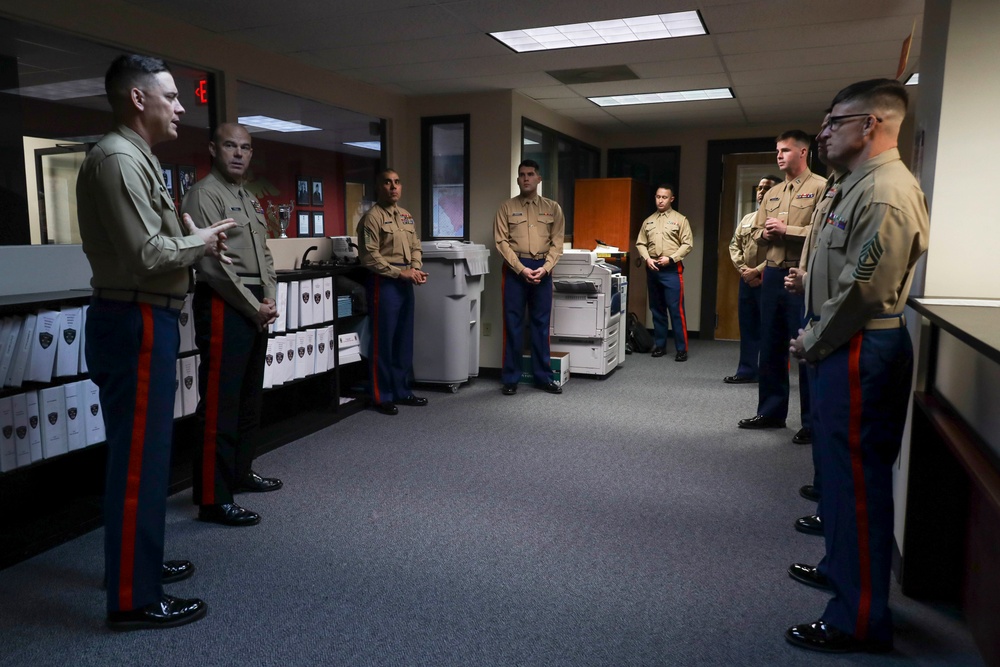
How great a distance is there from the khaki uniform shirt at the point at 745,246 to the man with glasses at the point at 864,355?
2.50m

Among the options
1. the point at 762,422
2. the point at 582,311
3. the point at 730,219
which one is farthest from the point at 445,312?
the point at 730,219

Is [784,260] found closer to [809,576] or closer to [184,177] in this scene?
[809,576]

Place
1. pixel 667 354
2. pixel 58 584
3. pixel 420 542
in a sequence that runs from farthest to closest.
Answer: pixel 667 354
pixel 420 542
pixel 58 584

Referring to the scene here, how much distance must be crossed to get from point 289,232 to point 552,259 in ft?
5.65

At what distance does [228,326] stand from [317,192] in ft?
8.68

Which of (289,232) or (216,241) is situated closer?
(216,241)

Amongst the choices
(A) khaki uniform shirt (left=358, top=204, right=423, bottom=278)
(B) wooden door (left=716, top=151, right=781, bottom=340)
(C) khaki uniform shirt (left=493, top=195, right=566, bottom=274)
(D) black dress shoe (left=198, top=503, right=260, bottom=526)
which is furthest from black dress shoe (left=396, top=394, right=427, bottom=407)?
(B) wooden door (left=716, top=151, right=781, bottom=340)

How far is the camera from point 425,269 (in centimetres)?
464

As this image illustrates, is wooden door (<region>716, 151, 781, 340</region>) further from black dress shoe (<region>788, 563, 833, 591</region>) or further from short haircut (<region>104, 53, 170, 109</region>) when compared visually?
short haircut (<region>104, 53, 170, 109</region>)

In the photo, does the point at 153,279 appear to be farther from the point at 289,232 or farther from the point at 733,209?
the point at 733,209

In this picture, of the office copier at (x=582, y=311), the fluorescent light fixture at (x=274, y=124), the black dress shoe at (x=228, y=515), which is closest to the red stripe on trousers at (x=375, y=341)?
the office copier at (x=582, y=311)

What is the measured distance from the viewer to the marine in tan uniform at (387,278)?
4.14 metres

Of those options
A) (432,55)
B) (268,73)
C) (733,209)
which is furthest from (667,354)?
(268,73)

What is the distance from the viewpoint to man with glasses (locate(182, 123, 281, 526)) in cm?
247
